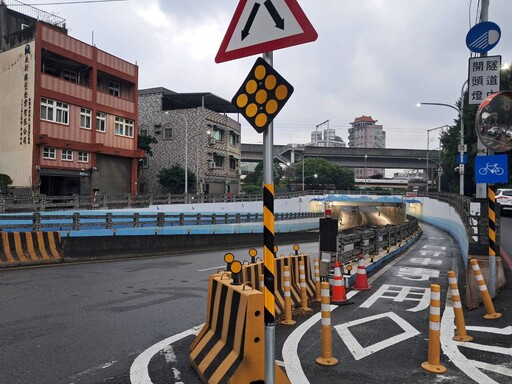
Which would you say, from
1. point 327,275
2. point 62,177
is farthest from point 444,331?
point 62,177

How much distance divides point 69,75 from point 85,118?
157 inches

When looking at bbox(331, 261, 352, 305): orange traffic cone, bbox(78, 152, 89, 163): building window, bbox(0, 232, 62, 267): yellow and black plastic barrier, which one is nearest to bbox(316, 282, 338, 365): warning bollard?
bbox(331, 261, 352, 305): orange traffic cone

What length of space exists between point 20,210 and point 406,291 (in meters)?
19.2

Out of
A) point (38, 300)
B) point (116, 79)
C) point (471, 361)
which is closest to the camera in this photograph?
point (471, 361)

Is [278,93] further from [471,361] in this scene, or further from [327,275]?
[327,275]

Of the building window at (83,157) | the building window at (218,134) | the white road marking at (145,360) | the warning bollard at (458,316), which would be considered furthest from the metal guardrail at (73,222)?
the building window at (218,134)

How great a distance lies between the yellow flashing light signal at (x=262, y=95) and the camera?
3.70 metres

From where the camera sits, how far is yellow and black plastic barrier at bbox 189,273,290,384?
4512 millimetres

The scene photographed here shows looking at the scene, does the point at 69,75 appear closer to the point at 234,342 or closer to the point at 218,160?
the point at 218,160

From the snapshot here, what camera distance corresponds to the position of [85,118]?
1371 inches

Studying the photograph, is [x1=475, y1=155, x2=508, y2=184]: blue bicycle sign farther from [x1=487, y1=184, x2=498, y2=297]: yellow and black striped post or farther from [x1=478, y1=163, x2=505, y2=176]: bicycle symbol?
[x1=487, y1=184, x2=498, y2=297]: yellow and black striped post

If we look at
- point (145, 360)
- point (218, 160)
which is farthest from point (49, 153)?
point (145, 360)

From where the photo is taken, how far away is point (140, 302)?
29.4 ft

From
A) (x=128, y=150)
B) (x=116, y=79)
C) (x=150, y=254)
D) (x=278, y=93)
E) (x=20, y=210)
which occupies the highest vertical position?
(x=116, y=79)
